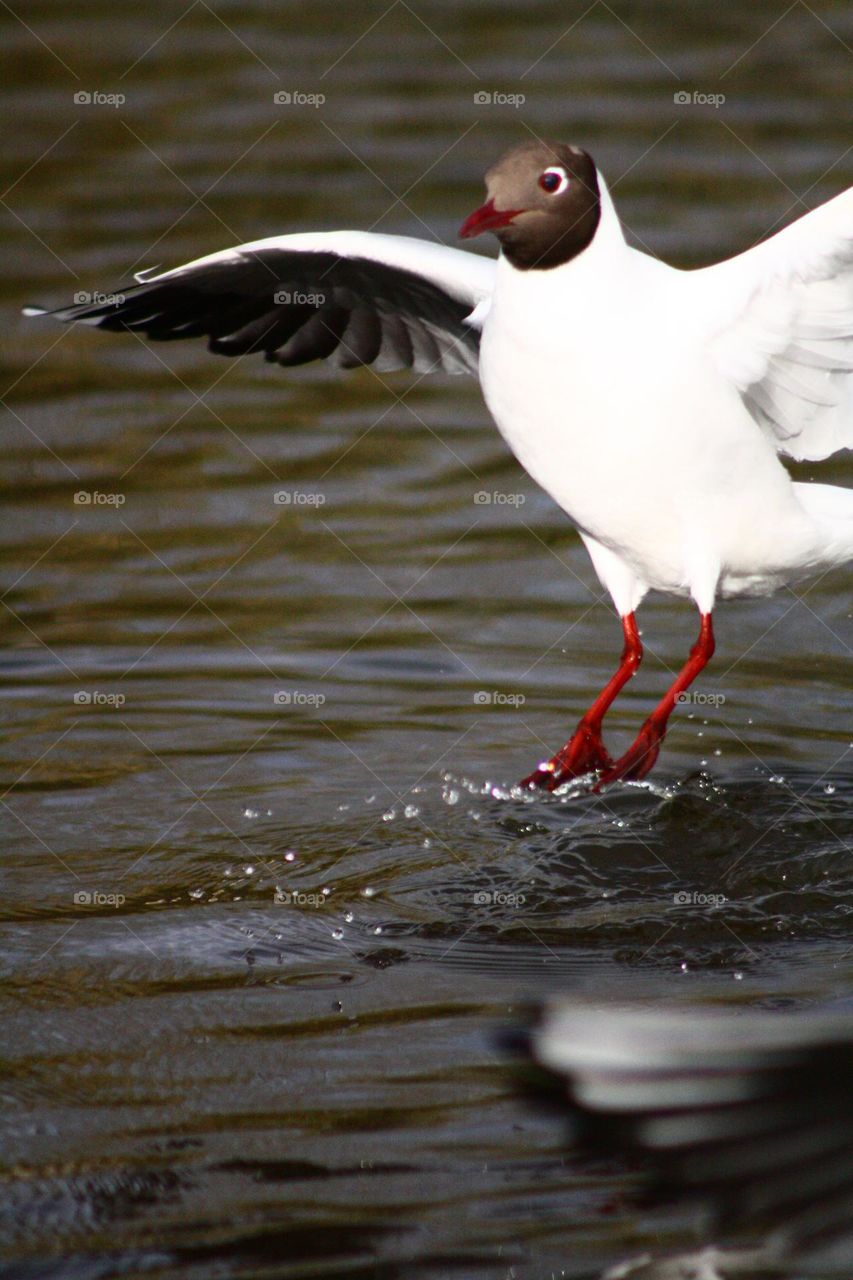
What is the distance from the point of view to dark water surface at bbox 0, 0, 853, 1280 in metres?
4.29

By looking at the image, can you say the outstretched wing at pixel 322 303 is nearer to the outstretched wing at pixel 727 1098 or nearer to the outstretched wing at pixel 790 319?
the outstretched wing at pixel 790 319

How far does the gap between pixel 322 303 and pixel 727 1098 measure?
11.7ft

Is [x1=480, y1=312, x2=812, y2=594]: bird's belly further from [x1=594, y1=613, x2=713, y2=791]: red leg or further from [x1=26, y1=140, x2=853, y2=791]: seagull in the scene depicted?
[x1=594, y1=613, x2=713, y2=791]: red leg

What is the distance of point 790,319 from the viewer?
577 cm

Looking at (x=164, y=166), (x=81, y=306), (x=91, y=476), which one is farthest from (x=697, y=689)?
(x=164, y=166)

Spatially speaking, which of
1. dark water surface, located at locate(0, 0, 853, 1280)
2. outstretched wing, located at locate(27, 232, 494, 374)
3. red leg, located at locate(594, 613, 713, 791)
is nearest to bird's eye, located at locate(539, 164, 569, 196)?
outstretched wing, located at locate(27, 232, 494, 374)

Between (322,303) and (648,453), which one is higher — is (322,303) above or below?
above

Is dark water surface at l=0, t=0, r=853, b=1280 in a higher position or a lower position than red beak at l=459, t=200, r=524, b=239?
lower

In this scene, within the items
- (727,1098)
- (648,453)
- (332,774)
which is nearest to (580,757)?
(332,774)

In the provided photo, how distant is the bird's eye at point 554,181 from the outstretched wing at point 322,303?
0.93 m

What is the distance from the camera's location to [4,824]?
6.16 metres

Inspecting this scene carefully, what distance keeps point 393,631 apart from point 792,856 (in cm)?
221

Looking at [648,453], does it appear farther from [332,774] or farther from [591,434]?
[332,774]

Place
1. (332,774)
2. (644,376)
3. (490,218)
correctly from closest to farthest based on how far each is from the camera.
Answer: (490,218), (644,376), (332,774)
